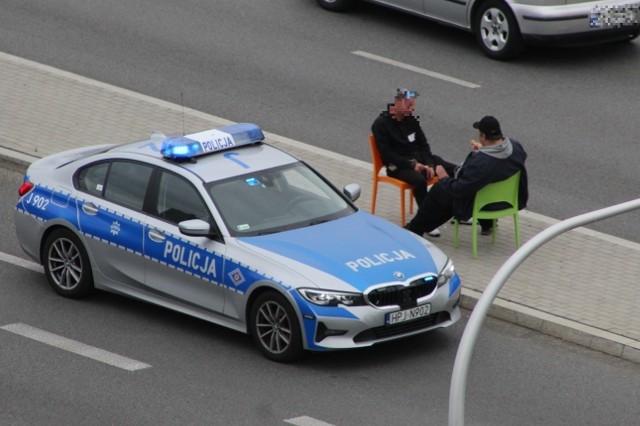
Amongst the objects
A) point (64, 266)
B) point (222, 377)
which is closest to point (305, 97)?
point (64, 266)

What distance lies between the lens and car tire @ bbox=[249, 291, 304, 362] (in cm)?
1135

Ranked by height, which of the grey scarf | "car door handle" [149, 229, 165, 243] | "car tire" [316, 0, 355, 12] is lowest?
"car door handle" [149, 229, 165, 243]

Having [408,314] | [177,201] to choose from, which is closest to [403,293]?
[408,314]

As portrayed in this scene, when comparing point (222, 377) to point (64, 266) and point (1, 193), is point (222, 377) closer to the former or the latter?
point (64, 266)

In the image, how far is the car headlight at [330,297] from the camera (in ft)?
36.8

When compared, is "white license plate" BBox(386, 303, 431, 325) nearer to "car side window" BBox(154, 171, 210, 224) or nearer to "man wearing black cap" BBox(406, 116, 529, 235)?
"car side window" BBox(154, 171, 210, 224)

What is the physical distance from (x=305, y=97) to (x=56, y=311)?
6373 mm

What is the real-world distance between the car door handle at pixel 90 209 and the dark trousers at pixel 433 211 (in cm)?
326

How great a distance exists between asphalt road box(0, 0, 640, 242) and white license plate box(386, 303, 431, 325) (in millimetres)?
3967

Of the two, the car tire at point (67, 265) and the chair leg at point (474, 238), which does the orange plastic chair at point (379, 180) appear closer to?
the chair leg at point (474, 238)

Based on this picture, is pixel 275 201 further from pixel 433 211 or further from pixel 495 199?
pixel 495 199

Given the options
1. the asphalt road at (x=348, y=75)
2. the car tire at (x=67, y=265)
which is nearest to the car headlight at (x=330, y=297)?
the car tire at (x=67, y=265)

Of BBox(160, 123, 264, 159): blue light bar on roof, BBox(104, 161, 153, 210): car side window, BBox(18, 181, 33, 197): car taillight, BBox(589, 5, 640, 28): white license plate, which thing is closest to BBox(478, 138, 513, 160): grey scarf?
BBox(160, 123, 264, 159): blue light bar on roof

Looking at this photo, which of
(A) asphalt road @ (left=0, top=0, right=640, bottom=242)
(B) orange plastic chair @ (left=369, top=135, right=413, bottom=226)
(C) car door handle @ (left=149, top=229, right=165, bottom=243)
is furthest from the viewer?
(A) asphalt road @ (left=0, top=0, right=640, bottom=242)
